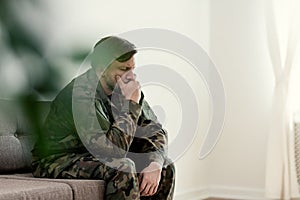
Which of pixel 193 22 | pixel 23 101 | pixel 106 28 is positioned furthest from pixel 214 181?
pixel 23 101

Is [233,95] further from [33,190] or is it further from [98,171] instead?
[33,190]

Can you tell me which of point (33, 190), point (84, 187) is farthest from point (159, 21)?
point (33, 190)

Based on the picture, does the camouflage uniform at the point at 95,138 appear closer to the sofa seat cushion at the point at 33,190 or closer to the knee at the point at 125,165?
the knee at the point at 125,165

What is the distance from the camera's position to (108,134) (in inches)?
82.0

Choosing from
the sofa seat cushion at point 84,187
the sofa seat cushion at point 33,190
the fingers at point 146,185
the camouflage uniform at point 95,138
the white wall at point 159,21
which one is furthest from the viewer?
the white wall at point 159,21

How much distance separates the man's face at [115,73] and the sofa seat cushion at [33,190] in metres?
0.49

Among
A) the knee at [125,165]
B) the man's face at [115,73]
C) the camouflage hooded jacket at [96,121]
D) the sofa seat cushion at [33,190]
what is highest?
the man's face at [115,73]

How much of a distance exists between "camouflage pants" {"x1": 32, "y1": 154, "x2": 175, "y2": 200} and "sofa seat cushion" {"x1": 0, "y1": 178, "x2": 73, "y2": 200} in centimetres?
13

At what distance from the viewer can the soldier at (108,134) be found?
80.0 inches

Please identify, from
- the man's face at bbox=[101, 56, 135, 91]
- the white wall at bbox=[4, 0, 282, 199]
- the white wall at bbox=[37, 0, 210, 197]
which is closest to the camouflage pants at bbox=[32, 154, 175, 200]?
the man's face at bbox=[101, 56, 135, 91]

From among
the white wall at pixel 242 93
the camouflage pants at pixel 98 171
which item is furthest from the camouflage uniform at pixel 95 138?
the white wall at pixel 242 93

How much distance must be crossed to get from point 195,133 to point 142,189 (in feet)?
7.85

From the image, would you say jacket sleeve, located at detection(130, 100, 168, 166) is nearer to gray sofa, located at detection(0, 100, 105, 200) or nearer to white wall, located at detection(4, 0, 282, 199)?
gray sofa, located at detection(0, 100, 105, 200)

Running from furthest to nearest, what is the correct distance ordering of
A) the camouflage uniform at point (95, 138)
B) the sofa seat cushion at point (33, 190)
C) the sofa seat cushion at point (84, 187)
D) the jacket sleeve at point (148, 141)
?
the jacket sleeve at point (148, 141), the camouflage uniform at point (95, 138), the sofa seat cushion at point (84, 187), the sofa seat cushion at point (33, 190)
